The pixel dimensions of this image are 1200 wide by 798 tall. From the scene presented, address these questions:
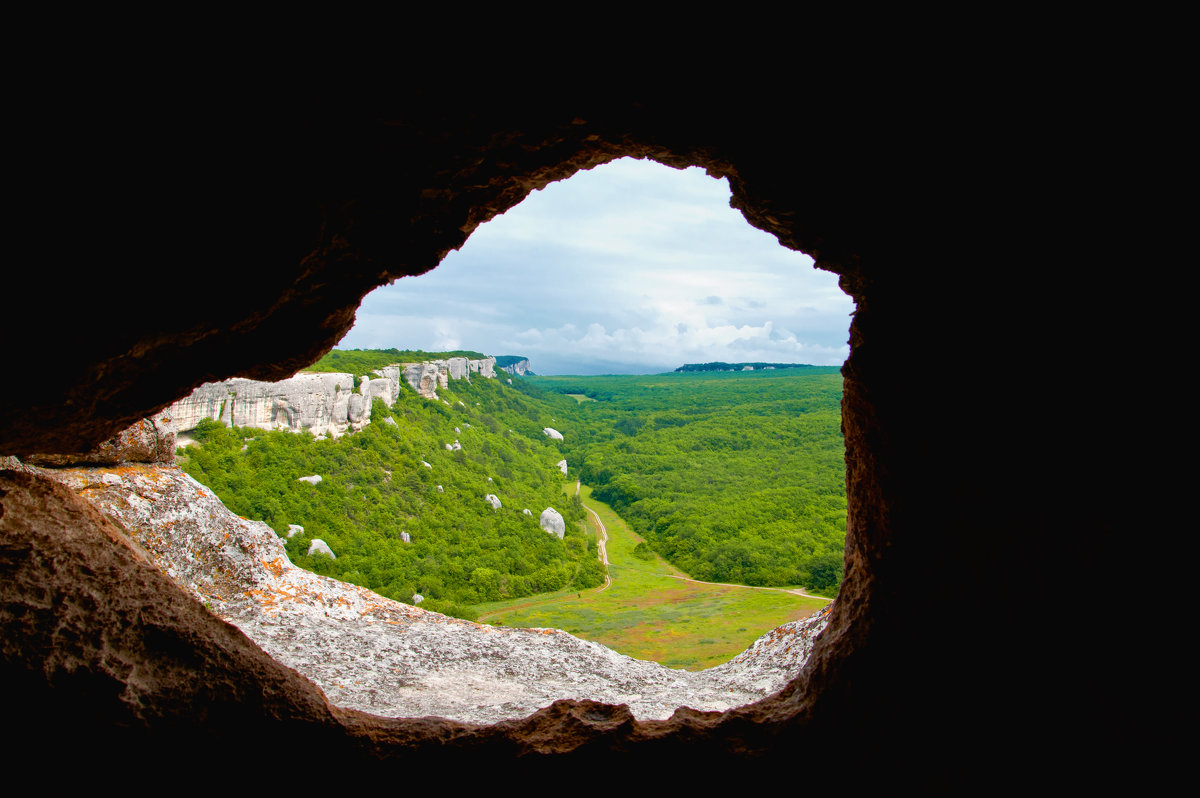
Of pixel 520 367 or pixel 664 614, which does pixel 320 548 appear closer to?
pixel 664 614

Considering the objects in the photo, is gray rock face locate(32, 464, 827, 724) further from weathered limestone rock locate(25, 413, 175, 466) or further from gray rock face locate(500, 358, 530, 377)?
gray rock face locate(500, 358, 530, 377)

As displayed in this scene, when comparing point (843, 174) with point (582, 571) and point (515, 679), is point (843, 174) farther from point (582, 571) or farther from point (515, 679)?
point (582, 571)

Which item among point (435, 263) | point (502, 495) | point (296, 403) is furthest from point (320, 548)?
point (435, 263)

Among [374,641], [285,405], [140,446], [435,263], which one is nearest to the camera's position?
[435,263]

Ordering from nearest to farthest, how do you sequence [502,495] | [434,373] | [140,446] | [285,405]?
[140,446], [285,405], [502,495], [434,373]

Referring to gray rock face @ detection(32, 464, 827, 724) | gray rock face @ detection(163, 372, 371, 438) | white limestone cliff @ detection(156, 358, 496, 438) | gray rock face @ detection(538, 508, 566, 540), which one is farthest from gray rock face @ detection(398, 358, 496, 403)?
gray rock face @ detection(32, 464, 827, 724)

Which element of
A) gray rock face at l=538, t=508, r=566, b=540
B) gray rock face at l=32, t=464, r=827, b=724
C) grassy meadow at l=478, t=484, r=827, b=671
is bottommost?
grassy meadow at l=478, t=484, r=827, b=671
